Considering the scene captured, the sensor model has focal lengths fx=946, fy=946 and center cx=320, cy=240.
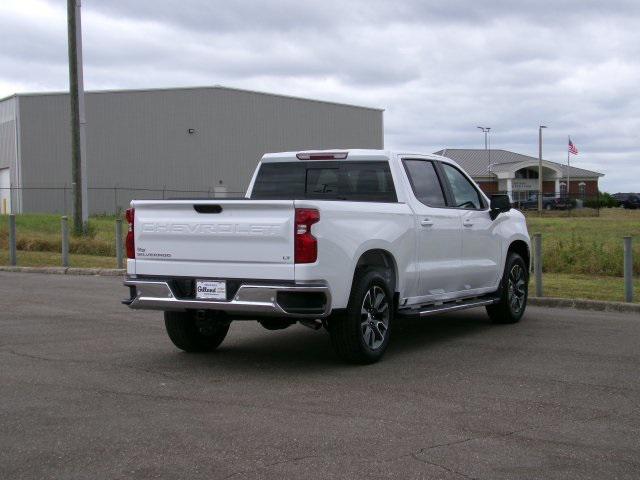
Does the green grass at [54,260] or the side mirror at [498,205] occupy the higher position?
the side mirror at [498,205]

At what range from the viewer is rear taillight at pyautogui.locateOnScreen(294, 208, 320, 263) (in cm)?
784

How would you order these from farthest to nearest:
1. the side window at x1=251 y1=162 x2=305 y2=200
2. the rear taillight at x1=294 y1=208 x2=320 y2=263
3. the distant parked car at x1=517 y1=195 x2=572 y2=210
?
the distant parked car at x1=517 y1=195 x2=572 y2=210
the side window at x1=251 y1=162 x2=305 y2=200
the rear taillight at x1=294 y1=208 x2=320 y2=263

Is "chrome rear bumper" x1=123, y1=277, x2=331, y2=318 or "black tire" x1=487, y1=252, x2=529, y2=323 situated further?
"black tire" x1=487, y1=252, x2=529, y2=323

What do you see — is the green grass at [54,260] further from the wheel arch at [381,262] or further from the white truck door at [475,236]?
the wheel arch at [381,262]

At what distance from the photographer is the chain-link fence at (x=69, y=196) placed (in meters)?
48.6

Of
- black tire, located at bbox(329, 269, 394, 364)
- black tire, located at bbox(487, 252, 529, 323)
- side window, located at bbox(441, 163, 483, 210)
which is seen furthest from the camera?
black tire, located at bbox(487, 252, 529, 323)

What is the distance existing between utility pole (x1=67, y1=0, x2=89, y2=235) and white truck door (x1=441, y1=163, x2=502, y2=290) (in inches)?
612

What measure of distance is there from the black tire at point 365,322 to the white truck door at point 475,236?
74.6 inches

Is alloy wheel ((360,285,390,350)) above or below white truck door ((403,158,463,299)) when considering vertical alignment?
below

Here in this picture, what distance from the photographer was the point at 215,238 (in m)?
8.23

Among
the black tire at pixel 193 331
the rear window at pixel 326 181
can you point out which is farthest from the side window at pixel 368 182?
the black tire at pixel 193 331

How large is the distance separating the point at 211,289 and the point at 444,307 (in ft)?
9.45

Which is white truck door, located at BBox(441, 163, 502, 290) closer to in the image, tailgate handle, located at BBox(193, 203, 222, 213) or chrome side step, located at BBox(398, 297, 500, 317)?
chrome side step, located at BBox(398, 297, 500, 317)

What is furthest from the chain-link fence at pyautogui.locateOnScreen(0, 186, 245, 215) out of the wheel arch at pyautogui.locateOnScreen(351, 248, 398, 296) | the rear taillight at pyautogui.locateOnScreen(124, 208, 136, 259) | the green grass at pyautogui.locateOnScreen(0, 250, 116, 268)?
the wheel arch at pyautogui.locateOnScreen(351, 248, 398, 296)
